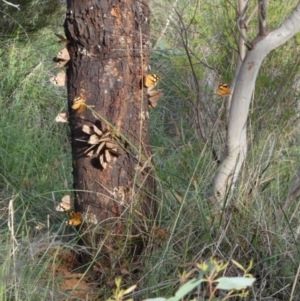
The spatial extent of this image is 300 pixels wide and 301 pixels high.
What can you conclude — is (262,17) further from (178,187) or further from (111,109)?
(178,187)

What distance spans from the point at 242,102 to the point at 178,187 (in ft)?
1.74

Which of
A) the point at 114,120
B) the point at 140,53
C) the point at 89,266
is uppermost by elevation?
the point at 140,53

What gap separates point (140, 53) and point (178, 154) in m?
1.37

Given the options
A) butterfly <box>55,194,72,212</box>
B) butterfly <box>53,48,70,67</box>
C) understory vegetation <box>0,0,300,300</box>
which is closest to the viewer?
understory vegetation <box>0,0,300,300</box>

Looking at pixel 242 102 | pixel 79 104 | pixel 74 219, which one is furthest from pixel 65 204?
pixel 242 102

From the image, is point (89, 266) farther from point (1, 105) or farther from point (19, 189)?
point (1, 105)

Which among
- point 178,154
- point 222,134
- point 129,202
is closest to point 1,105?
point 178,154

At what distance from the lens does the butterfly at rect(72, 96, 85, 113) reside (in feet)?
9.61

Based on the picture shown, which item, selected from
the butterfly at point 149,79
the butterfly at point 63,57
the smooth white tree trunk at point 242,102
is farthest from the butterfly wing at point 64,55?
the smooth white tree trunk at point 242,102

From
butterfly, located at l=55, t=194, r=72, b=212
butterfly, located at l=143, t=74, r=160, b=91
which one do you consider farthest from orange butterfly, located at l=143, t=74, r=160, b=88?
butterfly, located at l=55, t=194, r=72, b=212

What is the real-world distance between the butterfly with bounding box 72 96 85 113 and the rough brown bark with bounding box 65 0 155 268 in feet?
0.04

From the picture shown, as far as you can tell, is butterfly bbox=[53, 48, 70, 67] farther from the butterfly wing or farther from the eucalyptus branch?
the eucalyptus branch

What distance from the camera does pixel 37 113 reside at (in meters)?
5.43

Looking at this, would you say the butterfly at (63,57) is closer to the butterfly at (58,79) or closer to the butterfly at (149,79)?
the butterfly at (58,79)
